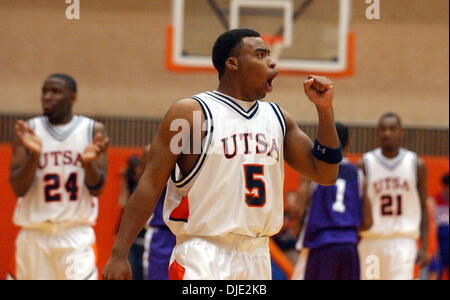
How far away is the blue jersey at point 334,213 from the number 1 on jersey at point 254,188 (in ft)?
9.51

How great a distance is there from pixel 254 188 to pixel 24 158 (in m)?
3.03

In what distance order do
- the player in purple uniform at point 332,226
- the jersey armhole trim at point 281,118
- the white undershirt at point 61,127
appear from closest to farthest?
the jersey armhole trim at point 281,118
the white undershirt at point 61,127
the player in purple uniform at point 332,226

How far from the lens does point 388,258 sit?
25.5 feet

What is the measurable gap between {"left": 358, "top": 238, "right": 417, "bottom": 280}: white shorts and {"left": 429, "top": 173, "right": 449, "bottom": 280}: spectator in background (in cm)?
313

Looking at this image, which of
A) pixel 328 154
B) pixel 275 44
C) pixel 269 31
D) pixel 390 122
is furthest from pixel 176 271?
pixel 269 31

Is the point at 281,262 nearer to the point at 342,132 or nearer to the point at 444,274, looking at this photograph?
the point at 444,274

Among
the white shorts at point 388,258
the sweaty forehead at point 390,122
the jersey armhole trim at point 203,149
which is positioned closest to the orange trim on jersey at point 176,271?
the jersey armhole trim at point 203,149

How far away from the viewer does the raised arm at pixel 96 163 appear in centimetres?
614

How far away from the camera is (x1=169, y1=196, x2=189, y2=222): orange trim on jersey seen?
3.92 metres

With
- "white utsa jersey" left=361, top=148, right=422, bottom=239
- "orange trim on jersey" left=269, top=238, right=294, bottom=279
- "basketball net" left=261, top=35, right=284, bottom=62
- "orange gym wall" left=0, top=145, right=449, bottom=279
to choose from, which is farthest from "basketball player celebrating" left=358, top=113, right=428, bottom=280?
"orange gym wall" left=0, top=145, right=449, bottom=279

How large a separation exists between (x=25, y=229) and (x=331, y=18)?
19.5ft

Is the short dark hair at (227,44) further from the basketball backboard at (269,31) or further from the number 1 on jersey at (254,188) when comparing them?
the basketball backboard at (269,31)

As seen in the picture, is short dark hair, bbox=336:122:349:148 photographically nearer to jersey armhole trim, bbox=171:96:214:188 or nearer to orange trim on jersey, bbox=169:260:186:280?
jersey armhole trim, bbox=171:96:214:188

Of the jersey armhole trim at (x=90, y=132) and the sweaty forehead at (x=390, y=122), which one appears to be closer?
the jersey armhole trim at (x=90, y=132)
